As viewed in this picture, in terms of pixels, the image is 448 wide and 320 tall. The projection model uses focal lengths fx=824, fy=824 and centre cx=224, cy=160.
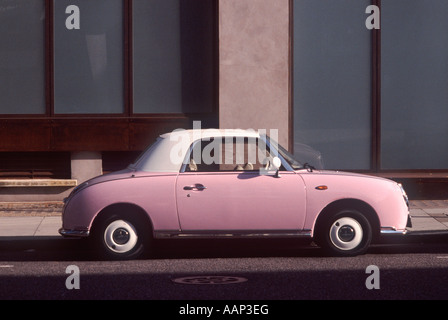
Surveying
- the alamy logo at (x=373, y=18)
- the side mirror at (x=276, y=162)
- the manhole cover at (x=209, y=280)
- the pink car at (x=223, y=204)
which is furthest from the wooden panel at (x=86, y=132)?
the manhole cover at (x=209, y=280)

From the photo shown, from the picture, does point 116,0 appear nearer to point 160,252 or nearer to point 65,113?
point 65,113

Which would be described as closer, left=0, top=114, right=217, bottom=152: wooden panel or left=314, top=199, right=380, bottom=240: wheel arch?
left=314, top=199, right=380, bottom=240: wheel arch

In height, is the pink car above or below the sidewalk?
above

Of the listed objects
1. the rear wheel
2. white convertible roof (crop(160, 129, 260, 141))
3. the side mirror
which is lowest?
the rear wheel

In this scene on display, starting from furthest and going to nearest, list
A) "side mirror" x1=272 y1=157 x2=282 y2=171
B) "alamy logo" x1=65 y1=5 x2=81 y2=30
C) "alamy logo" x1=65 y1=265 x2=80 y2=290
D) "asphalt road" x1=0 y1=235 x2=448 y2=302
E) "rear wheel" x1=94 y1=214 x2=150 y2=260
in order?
"alamy logo" x1=65 y1=5 x2=81 y2=30 → "side mirror" x1=272 y1=157 x2=282 y2=171 → "rear wheel" x1=94 y1=214 x2=150 y2=260 → "alamy logo" x1=65 y1=265 x2=80 y2=290 → "asphalt road" x1=0 y1=235 x2=448 y2=302

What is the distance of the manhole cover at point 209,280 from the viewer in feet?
27.5

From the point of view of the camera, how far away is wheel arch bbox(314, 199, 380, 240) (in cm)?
995

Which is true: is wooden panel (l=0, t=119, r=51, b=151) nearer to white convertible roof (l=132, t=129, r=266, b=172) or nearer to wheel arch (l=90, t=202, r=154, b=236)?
white convertible roof (l=132, t=129, r=266, b=172)

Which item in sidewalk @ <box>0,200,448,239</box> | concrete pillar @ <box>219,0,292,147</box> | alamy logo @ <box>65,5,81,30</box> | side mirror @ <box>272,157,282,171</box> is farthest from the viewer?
alamy logo @ <box>65,5,81,30</box>

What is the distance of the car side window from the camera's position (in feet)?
32.7

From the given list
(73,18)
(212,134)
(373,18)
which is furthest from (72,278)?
(373,18)

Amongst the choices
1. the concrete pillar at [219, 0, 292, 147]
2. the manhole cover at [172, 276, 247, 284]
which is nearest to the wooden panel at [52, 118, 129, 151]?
the concrete pillar at [219, 0, 292, 147]

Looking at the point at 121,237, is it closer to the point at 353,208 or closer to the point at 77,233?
the point at 77,233

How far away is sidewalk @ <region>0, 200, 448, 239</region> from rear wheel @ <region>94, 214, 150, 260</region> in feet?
6.05
